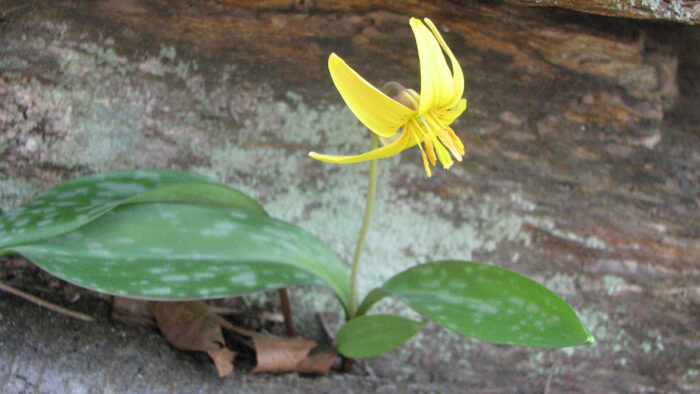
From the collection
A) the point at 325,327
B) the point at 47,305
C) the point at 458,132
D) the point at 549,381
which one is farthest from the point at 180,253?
the point at 549,381

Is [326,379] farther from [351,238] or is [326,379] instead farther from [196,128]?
[196,128]

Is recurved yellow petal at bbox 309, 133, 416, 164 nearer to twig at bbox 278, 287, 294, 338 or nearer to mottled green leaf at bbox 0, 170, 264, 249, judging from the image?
mottled green leaf at bbox 0, 170, 264, 249

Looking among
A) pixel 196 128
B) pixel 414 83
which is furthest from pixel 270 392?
pixel 414 83

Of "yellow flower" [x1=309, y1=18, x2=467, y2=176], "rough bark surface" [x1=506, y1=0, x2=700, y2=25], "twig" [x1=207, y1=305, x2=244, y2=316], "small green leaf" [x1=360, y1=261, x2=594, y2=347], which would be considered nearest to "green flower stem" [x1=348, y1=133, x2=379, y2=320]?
"small green leaf" [x1=360, y1=261, x2=594, y2=347]

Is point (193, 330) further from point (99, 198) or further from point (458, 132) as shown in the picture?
point (458, 132)

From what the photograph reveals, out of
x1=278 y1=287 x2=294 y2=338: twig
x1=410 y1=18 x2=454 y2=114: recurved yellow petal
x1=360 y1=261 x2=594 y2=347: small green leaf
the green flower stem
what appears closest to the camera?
x1=410 y1=18 x2=454 y2=114: recurved yellow petal

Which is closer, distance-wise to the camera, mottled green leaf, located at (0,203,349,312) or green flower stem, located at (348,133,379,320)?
mottled green leaf, located at (0,203,349,312)
